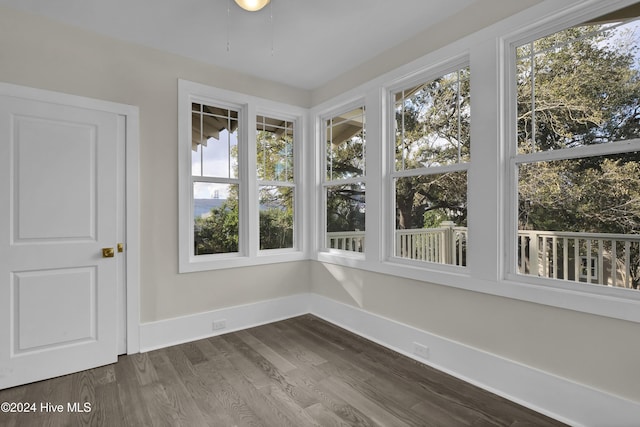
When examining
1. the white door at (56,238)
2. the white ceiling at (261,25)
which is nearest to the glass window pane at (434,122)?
the white ceiling at (261,25)

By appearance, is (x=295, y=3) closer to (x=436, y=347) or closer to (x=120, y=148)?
(x=120, y=148)

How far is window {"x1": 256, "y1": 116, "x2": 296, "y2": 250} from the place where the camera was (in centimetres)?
377

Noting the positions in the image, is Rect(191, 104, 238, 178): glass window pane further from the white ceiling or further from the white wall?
the white ceiling

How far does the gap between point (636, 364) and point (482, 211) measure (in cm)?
115

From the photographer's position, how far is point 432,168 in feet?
9.04

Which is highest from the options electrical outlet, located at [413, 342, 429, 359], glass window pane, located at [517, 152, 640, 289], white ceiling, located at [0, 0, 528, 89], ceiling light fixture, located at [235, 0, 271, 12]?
white ceiling, located at [0, 0, 528, 89]

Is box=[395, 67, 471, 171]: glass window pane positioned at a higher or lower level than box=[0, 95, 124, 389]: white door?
higher

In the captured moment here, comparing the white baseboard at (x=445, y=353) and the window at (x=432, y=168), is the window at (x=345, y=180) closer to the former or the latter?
the window at (x=432, y=168)

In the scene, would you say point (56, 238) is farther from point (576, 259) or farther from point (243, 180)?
point (576, 259)

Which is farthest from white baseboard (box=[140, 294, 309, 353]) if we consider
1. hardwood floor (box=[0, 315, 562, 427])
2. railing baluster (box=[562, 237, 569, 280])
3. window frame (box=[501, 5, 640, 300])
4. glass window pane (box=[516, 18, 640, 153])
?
glass window pane (box=[516, 18, 640, 153])

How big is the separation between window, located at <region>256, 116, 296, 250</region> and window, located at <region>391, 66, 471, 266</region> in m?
1.41

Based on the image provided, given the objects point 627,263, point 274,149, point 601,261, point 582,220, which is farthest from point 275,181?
point 627,263

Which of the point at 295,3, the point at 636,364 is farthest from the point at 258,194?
the point at 636,364

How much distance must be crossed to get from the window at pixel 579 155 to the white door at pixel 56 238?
316 cm
